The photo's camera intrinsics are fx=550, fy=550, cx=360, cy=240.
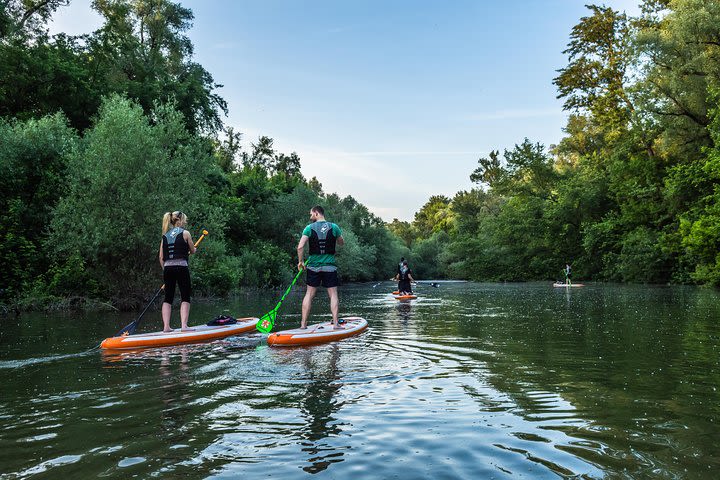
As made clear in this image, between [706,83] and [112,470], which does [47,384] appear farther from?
[706,83]

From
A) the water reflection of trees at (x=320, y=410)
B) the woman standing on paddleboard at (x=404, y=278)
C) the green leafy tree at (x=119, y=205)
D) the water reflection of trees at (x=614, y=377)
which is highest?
the green leafy tree at (x=119, y=205)

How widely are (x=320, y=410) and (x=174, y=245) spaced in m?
6.48

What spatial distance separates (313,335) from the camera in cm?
1001

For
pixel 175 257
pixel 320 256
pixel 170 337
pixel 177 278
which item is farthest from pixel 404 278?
pixel 170 337

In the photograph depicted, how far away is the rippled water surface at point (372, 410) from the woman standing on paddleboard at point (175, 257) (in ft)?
3.92

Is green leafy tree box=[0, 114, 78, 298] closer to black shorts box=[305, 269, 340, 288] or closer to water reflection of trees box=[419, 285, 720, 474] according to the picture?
black shorts box=[305, 269, 340, 288]

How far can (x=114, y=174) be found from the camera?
1934 centimetres

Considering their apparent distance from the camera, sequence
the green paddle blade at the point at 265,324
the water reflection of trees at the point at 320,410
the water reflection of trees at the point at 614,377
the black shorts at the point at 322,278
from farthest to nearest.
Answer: the green paddle blade at the point at 265,324 → the black shorts at the point at 322,278 → the water reflection of trees at the point at 614,377 → the water reflection of trees at the point at 320,410

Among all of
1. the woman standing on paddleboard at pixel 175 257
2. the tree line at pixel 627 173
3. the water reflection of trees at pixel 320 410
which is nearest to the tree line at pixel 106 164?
the woman standing on paddleboard at pixel 175 257

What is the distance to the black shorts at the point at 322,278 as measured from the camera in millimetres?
10637

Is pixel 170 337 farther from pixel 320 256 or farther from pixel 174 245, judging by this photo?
pixel 320 256

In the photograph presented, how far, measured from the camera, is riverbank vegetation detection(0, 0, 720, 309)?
19859 millimetres

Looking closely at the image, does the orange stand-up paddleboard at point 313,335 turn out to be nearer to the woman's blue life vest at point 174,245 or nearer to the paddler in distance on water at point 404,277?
the woman's blue life vest at point 174,245

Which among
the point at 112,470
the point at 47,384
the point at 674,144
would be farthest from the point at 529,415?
the point at 674,144
